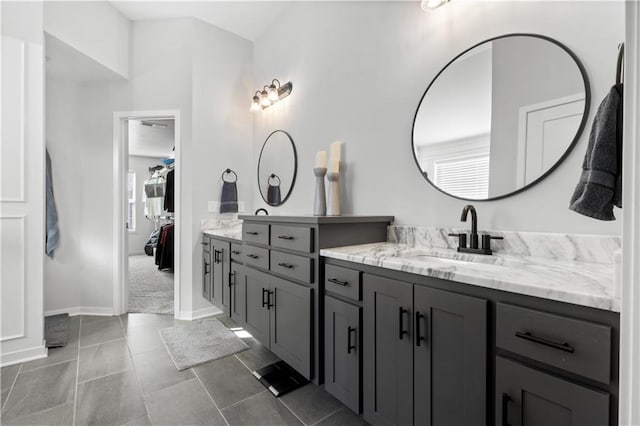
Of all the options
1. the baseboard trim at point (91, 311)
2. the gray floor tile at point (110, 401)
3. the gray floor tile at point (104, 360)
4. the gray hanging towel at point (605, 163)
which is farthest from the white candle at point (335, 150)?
the baseboard trim at point (91, 311)

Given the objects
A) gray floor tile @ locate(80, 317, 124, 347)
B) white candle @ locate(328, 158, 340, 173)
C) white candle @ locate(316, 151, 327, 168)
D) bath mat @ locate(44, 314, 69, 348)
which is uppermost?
white candle @ locate(316, 151, 327, 168)

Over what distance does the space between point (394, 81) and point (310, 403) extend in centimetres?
202

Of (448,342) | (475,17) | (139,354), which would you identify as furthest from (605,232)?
(139,354)

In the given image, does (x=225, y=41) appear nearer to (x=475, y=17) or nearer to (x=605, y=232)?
(x=475, y=17)

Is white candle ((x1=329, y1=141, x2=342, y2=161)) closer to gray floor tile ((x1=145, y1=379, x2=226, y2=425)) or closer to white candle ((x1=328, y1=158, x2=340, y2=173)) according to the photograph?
white candle ((x1=328, y1=158, x2=340, y2=173))

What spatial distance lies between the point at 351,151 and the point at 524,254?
50.7 inches

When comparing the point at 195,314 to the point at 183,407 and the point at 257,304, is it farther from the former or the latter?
the point at 183,407

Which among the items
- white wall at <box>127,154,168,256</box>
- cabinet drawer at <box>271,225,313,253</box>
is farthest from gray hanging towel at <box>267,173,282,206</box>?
white wall at <box>127,154,168,256</box>

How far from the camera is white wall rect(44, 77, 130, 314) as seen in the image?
311 cm

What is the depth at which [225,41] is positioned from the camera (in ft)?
10.8

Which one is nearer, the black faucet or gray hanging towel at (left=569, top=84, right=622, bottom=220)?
gray hanging towel at (left=569, top=84, right=622, bottom=220)

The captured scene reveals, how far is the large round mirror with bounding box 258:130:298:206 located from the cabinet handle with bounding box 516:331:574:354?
2.26 metres

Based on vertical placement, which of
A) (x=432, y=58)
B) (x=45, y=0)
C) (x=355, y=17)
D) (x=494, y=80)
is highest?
(x=45, y=0)

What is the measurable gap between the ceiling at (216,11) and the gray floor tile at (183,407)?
327 centimetres
